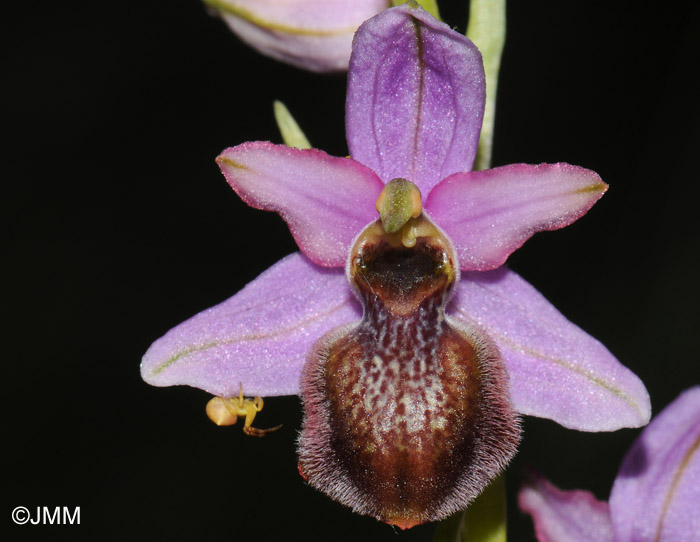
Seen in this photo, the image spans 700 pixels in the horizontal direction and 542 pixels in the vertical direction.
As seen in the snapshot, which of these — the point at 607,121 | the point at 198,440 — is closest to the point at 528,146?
the point at 607,121

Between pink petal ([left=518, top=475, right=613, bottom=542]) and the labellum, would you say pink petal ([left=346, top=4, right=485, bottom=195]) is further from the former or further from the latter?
pink petal ([left=518, top=475, right=613, bottom=542])

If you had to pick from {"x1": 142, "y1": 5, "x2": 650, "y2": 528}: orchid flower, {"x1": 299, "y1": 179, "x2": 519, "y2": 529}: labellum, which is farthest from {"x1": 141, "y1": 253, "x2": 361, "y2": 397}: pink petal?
{"x1": 299, "y1": 179, "x2": 519, "y2": 529}: labellum

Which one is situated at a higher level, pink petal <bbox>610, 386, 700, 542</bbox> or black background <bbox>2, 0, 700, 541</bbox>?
pink petal <bbox>610, 386, 700, 542</bbox>

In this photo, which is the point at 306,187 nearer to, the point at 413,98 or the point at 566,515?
the point at 413,98

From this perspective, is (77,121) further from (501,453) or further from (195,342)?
(501,453)

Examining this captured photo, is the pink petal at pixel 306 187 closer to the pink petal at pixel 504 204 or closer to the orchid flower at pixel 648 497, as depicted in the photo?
the pink petal at pixel 504 204

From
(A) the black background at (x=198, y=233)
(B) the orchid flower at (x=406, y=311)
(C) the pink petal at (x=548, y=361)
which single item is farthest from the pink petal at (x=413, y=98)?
(A) the black background at (x=198, y=233)
